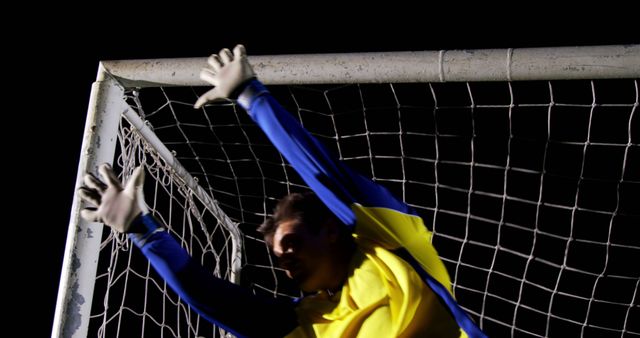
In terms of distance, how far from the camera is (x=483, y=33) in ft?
7.39

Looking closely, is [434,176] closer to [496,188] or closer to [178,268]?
[496,188]

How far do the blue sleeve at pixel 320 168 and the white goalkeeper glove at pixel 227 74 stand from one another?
0.18 ft

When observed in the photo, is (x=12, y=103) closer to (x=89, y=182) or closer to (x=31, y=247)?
(x=31, y=247)

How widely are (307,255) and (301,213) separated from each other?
0.07 meters

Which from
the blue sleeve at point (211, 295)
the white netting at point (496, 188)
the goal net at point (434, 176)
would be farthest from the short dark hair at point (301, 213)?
the white netting at point (496, 188)

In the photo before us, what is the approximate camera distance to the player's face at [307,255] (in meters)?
1.40

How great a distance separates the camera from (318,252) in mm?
1398

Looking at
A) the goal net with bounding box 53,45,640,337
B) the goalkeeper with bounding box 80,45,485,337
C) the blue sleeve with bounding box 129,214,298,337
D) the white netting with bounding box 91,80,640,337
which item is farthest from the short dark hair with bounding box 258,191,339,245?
the white netting with bounding box 91,80,640,337

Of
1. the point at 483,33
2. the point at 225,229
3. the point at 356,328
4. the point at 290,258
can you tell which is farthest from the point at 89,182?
the point at 483,33

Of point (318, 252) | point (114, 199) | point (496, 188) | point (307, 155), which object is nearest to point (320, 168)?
point (307, 155)

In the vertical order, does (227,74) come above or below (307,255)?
above

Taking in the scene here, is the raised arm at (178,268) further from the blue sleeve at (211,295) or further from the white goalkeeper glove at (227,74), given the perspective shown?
the white goalkeeper glove at (227,74)

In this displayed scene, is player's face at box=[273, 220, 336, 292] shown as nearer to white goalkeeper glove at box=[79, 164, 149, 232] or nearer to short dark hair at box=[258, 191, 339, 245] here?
short dark hair at box=[258, 191, 339, 245]

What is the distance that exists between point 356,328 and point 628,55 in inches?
21.8
